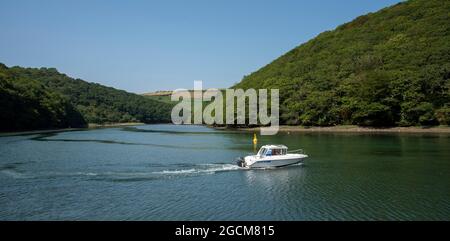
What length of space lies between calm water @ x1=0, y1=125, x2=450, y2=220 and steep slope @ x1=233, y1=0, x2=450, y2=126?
221 feet

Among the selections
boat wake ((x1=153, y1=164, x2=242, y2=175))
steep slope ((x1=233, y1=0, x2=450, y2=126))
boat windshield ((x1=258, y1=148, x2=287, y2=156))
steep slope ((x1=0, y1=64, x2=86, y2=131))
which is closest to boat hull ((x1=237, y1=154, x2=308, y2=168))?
boat windshield ((x1=258, y1=148, x2=287, y2=156))

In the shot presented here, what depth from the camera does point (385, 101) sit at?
126 meters

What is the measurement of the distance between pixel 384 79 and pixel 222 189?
360 ft

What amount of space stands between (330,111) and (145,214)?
11629 cm

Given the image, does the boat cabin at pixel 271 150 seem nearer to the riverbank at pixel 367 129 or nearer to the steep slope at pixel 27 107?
the riverbank at pixel 367 129

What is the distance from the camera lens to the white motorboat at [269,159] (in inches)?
1997

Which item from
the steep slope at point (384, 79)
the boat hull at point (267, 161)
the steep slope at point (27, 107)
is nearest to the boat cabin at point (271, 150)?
the boat hull at point (267, 161)

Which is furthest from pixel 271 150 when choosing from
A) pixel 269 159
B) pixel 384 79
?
pixel 384 79

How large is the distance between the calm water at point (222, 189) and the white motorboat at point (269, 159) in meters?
1.28

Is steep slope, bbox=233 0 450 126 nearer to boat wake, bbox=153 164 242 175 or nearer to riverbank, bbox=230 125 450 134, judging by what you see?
riverbank, bbox=230 125 450 134
